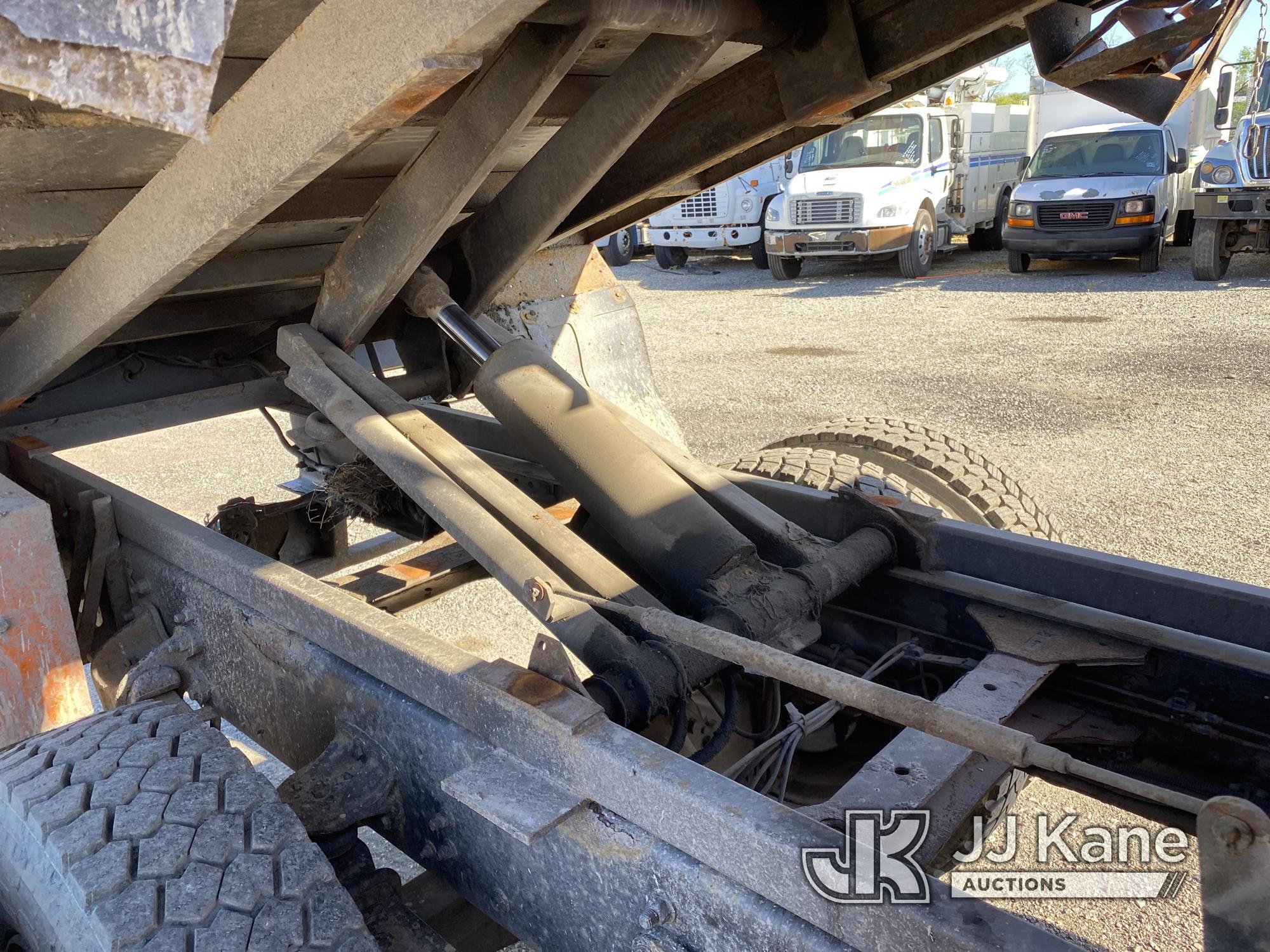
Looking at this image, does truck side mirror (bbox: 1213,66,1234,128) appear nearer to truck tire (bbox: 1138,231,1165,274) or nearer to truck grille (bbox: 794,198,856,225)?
truck tire (bbox: 1138,231,1165,274)

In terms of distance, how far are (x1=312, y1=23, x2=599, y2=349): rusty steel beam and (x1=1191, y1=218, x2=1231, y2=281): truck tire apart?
37.8 feet

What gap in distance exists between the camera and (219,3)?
44.9 inches

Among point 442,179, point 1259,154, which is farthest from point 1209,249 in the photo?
point 442,179

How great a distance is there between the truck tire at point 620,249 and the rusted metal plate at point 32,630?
16.2 m

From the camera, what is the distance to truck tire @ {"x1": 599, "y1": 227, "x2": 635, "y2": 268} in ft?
59.4

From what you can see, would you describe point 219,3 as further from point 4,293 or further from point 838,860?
point 4,293

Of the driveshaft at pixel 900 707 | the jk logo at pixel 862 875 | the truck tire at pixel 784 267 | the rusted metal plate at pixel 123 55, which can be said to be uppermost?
the rusted metal plate at pixel 123 55

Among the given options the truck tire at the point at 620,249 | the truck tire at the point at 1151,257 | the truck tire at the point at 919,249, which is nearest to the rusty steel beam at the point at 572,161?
the truck tire at the point at 919,249

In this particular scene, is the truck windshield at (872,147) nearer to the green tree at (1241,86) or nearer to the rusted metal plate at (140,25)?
the green tree at (1241,86)

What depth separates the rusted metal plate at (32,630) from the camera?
216 centimetres

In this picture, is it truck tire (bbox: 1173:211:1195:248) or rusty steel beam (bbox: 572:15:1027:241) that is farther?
truck tire (bbox: 1173:211:1195:248)

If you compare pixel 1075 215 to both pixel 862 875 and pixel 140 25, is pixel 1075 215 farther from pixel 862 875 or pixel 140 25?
pixel 140 25

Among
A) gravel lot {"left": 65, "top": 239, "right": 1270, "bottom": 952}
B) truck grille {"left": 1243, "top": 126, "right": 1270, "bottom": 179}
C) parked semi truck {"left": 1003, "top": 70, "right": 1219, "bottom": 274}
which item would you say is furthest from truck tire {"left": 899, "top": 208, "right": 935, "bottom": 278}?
truck grille {"left": 1243, "top": 126, "right": 1270, "bottom": 179}

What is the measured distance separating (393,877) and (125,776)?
487mm
